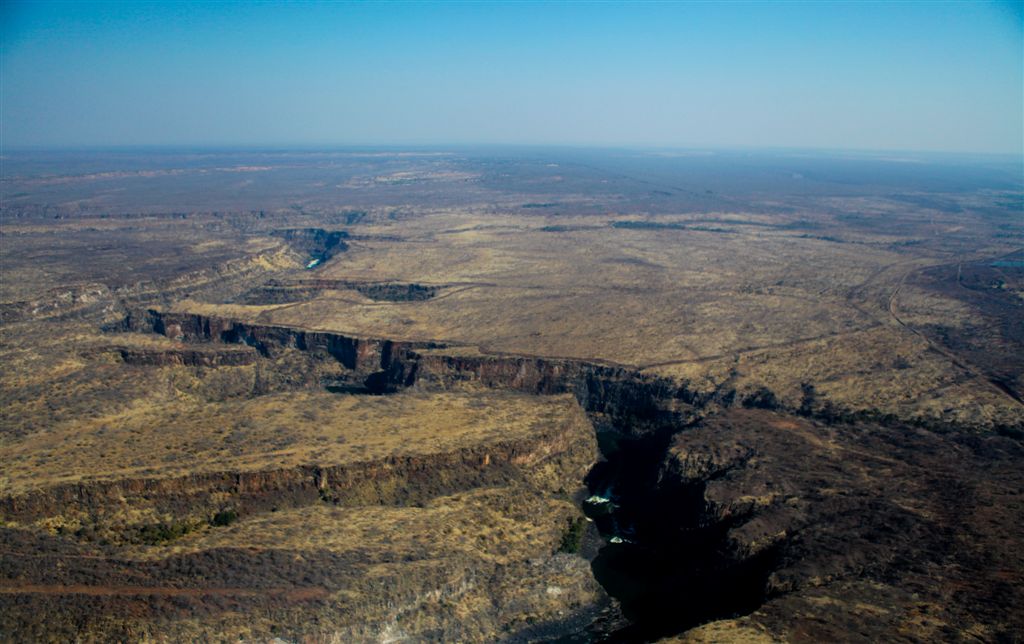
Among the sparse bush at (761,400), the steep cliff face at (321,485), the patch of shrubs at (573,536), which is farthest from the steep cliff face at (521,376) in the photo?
the patch of shrubs at (573,536)

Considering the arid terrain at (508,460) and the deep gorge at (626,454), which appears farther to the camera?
the deep gorge at (626,454)

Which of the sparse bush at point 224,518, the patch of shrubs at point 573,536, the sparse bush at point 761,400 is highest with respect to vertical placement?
the sparse bush at point 761,400

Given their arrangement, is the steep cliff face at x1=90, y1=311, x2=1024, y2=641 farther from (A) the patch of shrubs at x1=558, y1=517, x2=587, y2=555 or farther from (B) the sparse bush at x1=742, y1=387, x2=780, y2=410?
(A) the patch of shrubs at x1=558, y1=517, x2=587, y2=555

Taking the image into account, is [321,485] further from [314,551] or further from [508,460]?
[508,460]

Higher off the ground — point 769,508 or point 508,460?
point 769,508

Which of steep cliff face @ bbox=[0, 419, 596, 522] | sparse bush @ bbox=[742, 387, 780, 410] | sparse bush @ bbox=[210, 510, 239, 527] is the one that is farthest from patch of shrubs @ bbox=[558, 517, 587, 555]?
sparse bush @ bbox=[742, 387, 780, 410]

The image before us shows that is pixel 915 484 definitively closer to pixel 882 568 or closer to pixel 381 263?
pixel 882 568

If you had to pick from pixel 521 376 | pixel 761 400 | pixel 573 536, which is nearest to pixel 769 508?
pixel 573 536

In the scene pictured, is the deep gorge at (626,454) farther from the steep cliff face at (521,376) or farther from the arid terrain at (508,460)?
Answer: the arid terrain at (508,460)
